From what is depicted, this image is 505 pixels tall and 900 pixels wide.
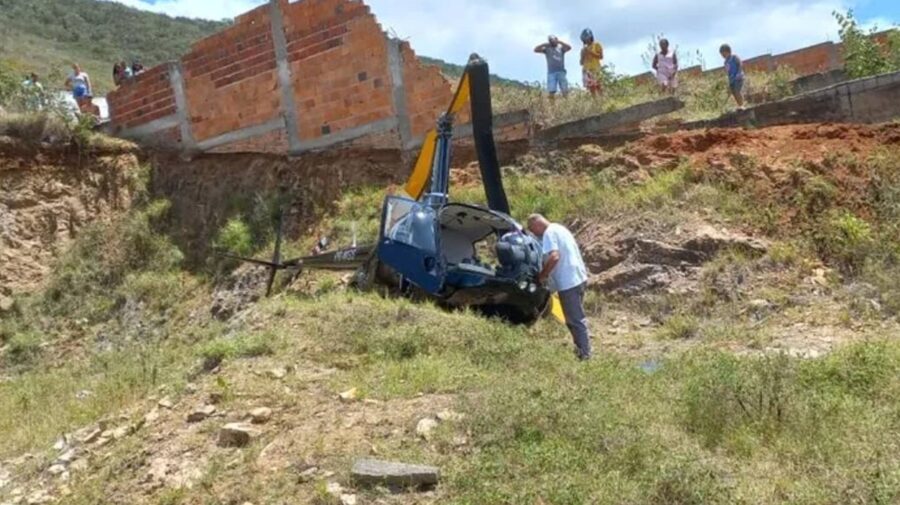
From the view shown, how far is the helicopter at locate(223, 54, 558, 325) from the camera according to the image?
9.41m

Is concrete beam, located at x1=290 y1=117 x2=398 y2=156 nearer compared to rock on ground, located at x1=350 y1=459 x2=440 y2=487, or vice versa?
rock on ground, located at x1=350 y1=459 x2=440 y2=487

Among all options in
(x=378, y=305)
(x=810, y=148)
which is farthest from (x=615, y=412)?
(x=810, y=148)

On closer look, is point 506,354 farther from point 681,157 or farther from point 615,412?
point 681,157

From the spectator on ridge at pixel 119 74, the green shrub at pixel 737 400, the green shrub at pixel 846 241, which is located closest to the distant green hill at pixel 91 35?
the spectator on ridge at pixel 119 74

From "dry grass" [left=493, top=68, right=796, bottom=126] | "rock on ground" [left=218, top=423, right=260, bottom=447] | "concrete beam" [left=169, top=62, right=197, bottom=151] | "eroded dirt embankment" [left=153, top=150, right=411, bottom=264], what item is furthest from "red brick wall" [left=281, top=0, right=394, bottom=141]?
"rock on ground" [left=218, top=423, right=260, bottom=447]

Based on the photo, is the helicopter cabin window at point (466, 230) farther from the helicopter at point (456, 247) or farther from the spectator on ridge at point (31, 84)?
the spectator on ridge at point (31, 84)

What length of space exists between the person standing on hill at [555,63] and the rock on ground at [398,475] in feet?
36.9

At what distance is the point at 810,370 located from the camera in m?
6.59

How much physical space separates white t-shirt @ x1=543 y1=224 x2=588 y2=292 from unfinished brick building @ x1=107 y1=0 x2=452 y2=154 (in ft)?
20.2

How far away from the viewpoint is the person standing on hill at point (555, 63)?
15648 mm

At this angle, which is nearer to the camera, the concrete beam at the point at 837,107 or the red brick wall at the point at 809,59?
the concrete beam at the point at 837,107

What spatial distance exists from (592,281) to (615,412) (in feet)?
17.5

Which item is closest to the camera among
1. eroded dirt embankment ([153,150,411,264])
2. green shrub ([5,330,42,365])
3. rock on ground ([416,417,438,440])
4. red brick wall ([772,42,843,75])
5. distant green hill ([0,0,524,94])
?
rock on ground ([416,417,438,440])

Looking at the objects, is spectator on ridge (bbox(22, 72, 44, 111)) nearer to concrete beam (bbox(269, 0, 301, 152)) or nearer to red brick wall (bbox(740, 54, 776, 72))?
concrete beam (bbox(269, 0, 301, 152))
